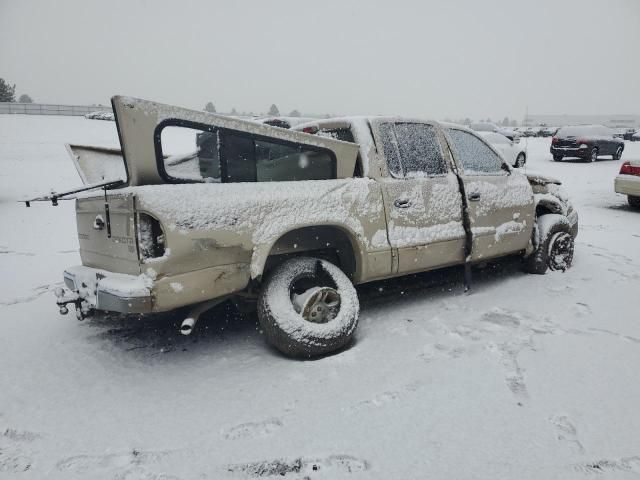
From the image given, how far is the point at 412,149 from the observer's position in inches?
152

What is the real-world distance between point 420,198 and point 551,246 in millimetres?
2216

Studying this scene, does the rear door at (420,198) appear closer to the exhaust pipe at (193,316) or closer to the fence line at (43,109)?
the exhaust pipe at (193,316)

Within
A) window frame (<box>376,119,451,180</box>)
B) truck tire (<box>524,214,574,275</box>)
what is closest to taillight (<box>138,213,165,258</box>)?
window frame (<box>376,119,451,180</box>)

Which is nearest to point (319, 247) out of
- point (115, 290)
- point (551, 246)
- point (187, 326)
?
point (187, 326)

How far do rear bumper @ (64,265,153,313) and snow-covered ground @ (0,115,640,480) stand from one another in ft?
1.81

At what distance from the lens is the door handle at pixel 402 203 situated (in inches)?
140

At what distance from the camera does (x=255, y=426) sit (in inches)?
92.0

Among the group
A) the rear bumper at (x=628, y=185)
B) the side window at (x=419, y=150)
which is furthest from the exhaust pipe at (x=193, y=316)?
the rear bumper at (x=628, y=185)

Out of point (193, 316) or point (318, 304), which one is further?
point (318, 304)

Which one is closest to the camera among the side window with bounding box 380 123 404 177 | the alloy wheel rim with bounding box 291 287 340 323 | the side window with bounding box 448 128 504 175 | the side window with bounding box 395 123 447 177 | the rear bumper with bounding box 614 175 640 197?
the alloy wheel rim with bounding box 291 287 340 323

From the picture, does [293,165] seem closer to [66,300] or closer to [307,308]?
[307,308]

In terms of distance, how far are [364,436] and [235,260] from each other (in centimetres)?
128

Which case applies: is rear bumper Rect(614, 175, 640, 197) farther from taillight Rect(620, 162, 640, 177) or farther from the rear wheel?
the rear wheel

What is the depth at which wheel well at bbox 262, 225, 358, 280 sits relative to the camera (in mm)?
3215
